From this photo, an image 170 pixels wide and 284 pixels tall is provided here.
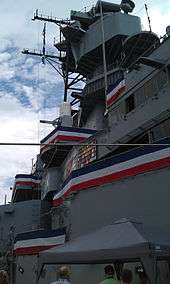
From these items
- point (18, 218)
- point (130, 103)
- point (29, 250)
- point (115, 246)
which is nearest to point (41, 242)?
point (29, 250)

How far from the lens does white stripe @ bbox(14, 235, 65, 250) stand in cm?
2123

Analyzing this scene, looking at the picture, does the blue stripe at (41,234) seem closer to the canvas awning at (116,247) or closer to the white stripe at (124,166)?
the white stripe at (124,166)

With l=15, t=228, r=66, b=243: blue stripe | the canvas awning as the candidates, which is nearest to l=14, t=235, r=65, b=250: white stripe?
l=15, t=228, r=66, b=243: blue stripe

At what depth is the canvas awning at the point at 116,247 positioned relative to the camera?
789 cm

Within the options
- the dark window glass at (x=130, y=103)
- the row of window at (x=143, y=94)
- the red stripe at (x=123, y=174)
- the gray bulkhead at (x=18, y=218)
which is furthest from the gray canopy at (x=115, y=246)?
the gray bulkhead at (x=18, y=218)

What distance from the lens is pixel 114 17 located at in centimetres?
3856

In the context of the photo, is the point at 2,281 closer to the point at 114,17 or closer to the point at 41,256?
the point at 41,256

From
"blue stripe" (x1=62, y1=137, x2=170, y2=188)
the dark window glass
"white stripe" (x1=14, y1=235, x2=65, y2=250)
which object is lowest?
"white stripe" (x1=14, y1=235, x2=65, y2=250)

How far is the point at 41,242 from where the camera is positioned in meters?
22.9

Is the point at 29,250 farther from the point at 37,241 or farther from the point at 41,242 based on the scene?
the point at 41,242

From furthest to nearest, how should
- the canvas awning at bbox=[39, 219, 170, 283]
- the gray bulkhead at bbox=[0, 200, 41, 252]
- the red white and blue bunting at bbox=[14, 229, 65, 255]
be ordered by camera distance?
the gray bulkhead at bbox=[0, 200, 41, 252], the red white and blue bunting at bbox=[14, 229, 65, 255], the canvas awning at bbox=[39, 219, 170, 283]

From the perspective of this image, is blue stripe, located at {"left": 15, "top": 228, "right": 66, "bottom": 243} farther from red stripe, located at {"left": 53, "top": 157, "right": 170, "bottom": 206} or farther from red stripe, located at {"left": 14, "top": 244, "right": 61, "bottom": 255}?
red stripe, located at {"left": 53, "top": 157, "right": 170, "bottom": 206}

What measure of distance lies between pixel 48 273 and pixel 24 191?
24.8m

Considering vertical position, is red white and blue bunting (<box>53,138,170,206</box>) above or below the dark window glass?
below
